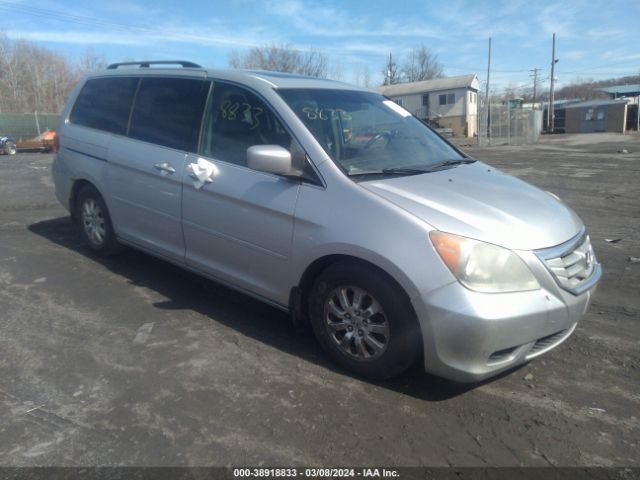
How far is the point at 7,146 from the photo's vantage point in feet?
86.4

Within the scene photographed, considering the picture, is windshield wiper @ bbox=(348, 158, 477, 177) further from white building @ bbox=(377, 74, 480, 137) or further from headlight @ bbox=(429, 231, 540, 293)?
white building @ bbox=(377, 74, 480, 137)

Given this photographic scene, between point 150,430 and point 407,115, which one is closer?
point 150,430

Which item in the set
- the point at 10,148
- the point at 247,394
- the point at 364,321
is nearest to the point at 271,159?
the point at 364,321

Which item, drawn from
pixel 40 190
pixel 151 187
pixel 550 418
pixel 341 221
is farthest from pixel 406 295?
pixel 40 190

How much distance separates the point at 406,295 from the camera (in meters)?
2.95

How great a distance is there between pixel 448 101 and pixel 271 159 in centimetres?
5375

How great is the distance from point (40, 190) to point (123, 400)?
9.31m

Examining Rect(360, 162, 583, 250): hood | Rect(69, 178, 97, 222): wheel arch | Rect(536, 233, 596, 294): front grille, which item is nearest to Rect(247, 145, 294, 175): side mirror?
Rect(360, 162, 583, 250): hood

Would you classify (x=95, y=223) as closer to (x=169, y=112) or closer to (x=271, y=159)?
(x=169, y=112)

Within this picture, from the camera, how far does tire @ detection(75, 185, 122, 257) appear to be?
522 centimetres

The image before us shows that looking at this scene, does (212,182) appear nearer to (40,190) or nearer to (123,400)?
(123,400)

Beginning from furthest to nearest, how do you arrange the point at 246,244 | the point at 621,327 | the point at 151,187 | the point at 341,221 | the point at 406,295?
the point at 151,187
the point at 621,327
the point at 246,244
the point at 341,221
the point at 406,295

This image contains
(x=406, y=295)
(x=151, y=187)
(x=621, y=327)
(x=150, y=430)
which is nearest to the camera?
(x=150, y=430)

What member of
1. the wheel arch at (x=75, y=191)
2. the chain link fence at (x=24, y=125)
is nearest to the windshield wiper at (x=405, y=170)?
the wheel arch at (x=75, y=191)
